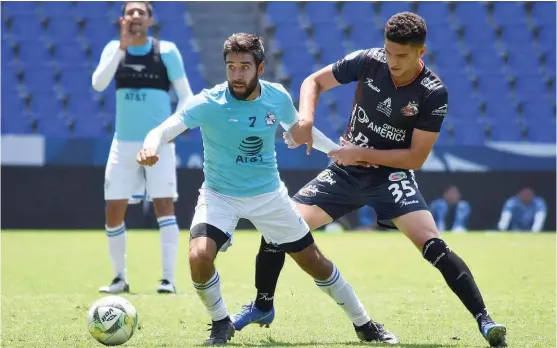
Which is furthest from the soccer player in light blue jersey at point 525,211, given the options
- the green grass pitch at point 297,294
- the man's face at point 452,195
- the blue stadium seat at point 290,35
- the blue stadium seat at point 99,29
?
the blue stadium seat at point 99,29

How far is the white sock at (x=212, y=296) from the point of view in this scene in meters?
6.16

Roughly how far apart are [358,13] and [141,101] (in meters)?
13.2

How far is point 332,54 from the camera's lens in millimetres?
21938

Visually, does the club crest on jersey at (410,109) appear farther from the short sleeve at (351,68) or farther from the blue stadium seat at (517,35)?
the blue stadium seat at (517,35)

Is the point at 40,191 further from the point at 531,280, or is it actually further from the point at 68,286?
the point at 531,280

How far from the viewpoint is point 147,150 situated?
5.89 m

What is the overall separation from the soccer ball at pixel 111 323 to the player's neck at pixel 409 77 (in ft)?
7.53

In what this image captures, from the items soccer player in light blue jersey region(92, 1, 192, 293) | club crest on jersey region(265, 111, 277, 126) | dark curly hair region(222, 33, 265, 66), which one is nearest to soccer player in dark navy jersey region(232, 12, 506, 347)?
club crest on jersey region(265, 111, 277, 126)

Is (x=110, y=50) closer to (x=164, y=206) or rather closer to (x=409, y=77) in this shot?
(x=164, y=206)

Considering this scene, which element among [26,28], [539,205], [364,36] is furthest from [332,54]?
[26,28]

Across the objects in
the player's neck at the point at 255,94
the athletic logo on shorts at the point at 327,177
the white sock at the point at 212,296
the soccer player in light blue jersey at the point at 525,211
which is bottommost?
the soccer player in light blue jersey at the point at 525,211

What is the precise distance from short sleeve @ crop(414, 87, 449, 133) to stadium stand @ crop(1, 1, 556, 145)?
1431cm

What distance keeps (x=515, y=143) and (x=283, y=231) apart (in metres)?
13.9

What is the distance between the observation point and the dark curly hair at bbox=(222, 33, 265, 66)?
6.14m
